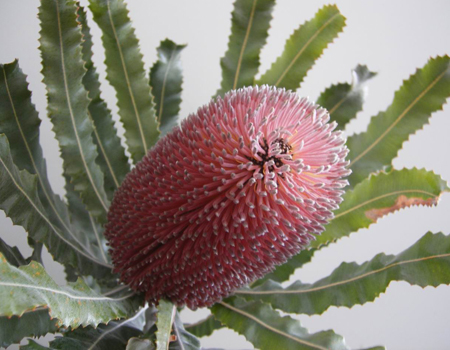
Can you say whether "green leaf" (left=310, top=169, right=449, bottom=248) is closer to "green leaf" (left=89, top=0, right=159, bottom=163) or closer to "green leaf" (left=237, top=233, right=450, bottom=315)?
"green leaf" (left=237, top=233, right=450, bottom=315)

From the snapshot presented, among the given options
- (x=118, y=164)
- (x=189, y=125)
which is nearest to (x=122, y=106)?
(x=118, y=164)

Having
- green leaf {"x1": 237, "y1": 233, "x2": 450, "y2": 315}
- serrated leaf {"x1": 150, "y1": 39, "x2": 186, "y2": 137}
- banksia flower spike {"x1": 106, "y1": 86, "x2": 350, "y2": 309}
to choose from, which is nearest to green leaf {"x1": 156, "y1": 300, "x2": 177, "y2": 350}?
banksia flower spike {"x1": 106, "y1": 86, "x2": 350, "y2": 309}

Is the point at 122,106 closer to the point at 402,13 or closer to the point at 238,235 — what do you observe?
the point at 238,235

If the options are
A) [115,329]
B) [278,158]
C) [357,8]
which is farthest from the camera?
[357,8]

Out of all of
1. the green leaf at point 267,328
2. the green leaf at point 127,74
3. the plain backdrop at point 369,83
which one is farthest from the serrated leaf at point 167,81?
the green leaf at point 267,328

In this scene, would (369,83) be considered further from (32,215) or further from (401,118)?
(32,215)
